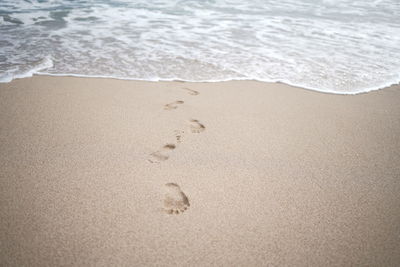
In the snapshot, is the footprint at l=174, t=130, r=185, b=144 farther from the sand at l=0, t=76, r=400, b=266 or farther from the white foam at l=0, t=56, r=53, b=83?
the white foam at l=0, t=56, r=53, b=83

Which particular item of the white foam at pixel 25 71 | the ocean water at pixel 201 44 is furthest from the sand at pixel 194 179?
the ocean water at pixel 201 44

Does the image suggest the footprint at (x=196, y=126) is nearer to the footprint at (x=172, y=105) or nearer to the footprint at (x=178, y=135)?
the footprint at (x=178, y=135)

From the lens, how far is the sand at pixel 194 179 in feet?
4.42

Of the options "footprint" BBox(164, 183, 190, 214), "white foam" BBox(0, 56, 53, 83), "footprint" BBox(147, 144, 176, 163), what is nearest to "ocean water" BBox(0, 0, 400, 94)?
"white foam" BBox(0, 56, 53, 83)

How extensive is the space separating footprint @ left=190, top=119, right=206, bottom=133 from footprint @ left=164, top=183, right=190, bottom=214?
0.66 metres

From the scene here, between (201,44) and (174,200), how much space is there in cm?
329

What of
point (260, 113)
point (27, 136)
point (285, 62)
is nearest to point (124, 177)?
point (27, 136)

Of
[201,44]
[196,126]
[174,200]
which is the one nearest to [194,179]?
[174,200]

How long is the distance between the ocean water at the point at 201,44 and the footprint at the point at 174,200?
1.76 metres

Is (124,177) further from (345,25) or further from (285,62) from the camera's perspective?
(345,25)

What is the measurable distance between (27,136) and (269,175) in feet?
6.03

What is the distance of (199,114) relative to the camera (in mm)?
2459

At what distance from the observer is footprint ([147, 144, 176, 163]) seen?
190 centimetres

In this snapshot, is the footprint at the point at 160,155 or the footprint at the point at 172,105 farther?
the footprint at the point at 172,105
